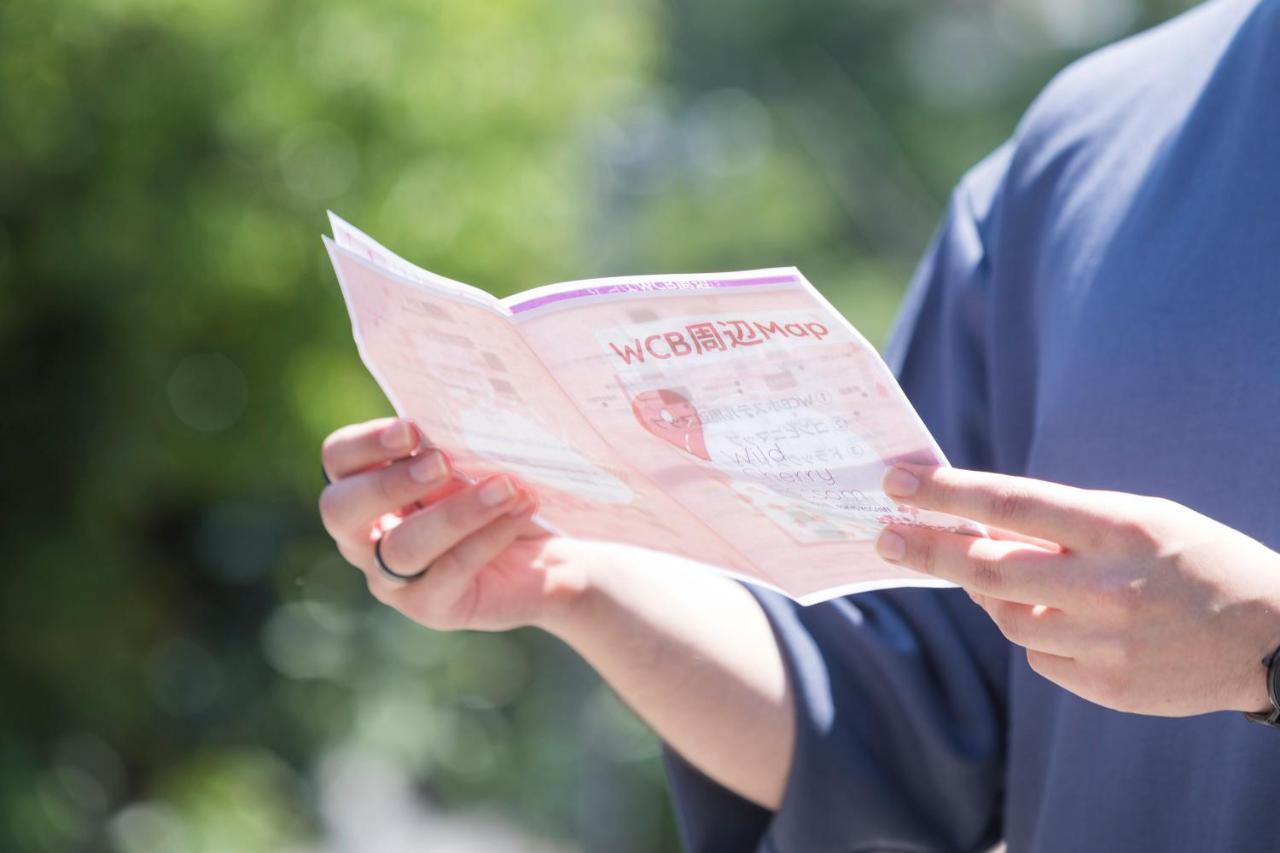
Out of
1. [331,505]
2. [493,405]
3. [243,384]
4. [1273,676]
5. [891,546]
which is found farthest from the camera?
[243,384]

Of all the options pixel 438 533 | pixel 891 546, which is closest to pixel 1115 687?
pixel 891 546

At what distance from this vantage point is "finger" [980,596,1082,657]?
2.43 ft

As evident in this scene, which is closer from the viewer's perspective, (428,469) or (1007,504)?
(1007,504)

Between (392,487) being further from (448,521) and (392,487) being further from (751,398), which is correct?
(751,398)

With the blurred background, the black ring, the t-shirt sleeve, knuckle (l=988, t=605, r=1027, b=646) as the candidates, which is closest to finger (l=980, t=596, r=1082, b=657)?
knuckle (l=988, t=605, r=1027, b=646)

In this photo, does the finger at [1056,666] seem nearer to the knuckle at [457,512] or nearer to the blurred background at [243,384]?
the knuckle at [457,512]

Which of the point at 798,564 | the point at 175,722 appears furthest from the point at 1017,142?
the point at 175,722

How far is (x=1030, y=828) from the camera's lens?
3.52ft

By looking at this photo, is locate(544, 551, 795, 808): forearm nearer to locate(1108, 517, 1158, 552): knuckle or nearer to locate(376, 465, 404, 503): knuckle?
locate(376, 465, 404, 503): knuckle

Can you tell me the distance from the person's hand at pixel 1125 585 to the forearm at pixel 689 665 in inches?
16.2

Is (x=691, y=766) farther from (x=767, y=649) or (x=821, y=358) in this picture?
(x=821, y=358)

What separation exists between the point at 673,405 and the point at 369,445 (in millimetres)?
307

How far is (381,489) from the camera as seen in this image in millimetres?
1033

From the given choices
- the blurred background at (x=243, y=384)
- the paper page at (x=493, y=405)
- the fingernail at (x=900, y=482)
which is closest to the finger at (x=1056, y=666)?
the fingernail at (x=900, y=482)
